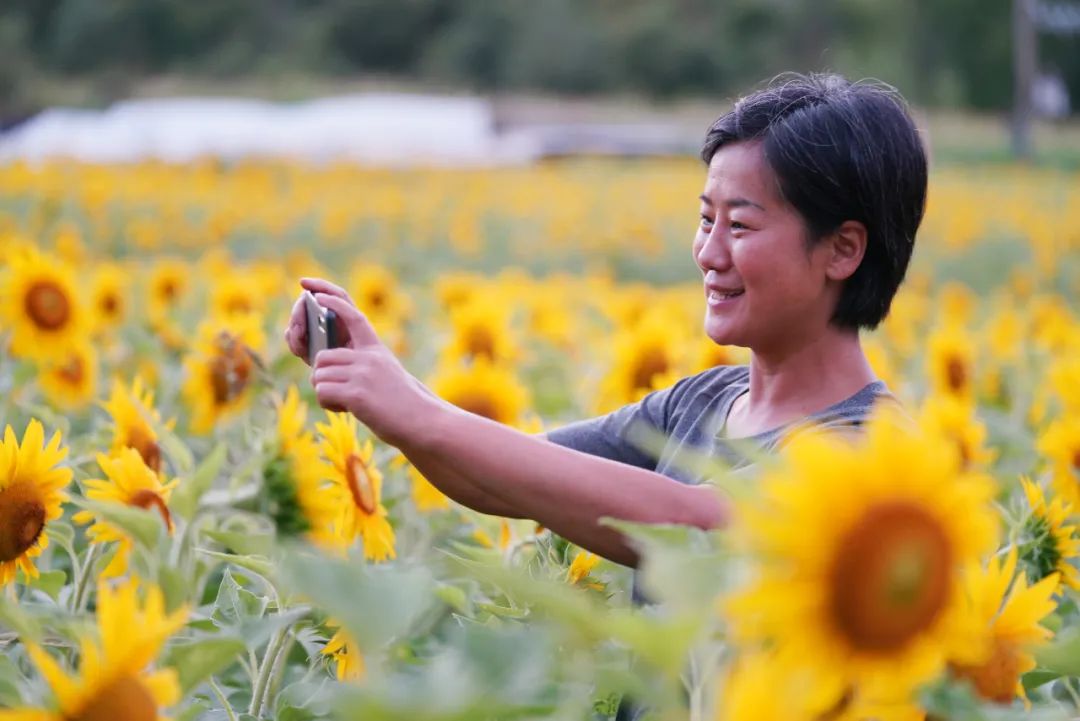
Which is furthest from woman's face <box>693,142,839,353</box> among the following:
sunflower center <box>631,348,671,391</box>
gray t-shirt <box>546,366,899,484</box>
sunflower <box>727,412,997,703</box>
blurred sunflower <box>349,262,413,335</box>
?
Result: blurred sunflower <box>349,262,413,335</box>

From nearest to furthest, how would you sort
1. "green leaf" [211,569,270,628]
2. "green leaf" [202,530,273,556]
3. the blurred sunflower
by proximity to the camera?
"green leaf" [202,530,273,556] < "green leaf" [211,569,270,628] < the blurred sunflower

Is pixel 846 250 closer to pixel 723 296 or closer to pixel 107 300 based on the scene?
pixel 723 296

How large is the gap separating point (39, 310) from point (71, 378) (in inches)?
5.5

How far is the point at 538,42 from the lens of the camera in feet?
113

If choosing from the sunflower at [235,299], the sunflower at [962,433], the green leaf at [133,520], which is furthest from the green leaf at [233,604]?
the sunflower at [235,299]

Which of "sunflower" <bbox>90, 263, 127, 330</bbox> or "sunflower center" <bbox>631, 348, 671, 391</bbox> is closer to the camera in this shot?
"sunflower center" <bbox>631, 348, 671, 391</bbox>

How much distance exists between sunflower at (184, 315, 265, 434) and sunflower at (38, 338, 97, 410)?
318 millimetres

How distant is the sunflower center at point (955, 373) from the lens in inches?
123

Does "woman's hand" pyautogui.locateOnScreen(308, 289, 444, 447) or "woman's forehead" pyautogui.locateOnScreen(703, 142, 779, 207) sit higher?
"woman's forehead" pyautogui.locateOnScreen(703, 142, 779, 207)

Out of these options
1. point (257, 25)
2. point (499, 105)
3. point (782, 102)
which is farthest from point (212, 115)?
point (782, 102)

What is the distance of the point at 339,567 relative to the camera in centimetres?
81

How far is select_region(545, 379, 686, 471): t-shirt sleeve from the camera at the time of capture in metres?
1.68

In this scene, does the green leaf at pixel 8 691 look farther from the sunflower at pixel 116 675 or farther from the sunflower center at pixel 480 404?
the sunflower center at pixel 480 404

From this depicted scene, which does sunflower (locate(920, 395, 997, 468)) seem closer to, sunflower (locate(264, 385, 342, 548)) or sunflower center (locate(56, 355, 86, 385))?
sunflower (locate(264, 385, 342, 548))
